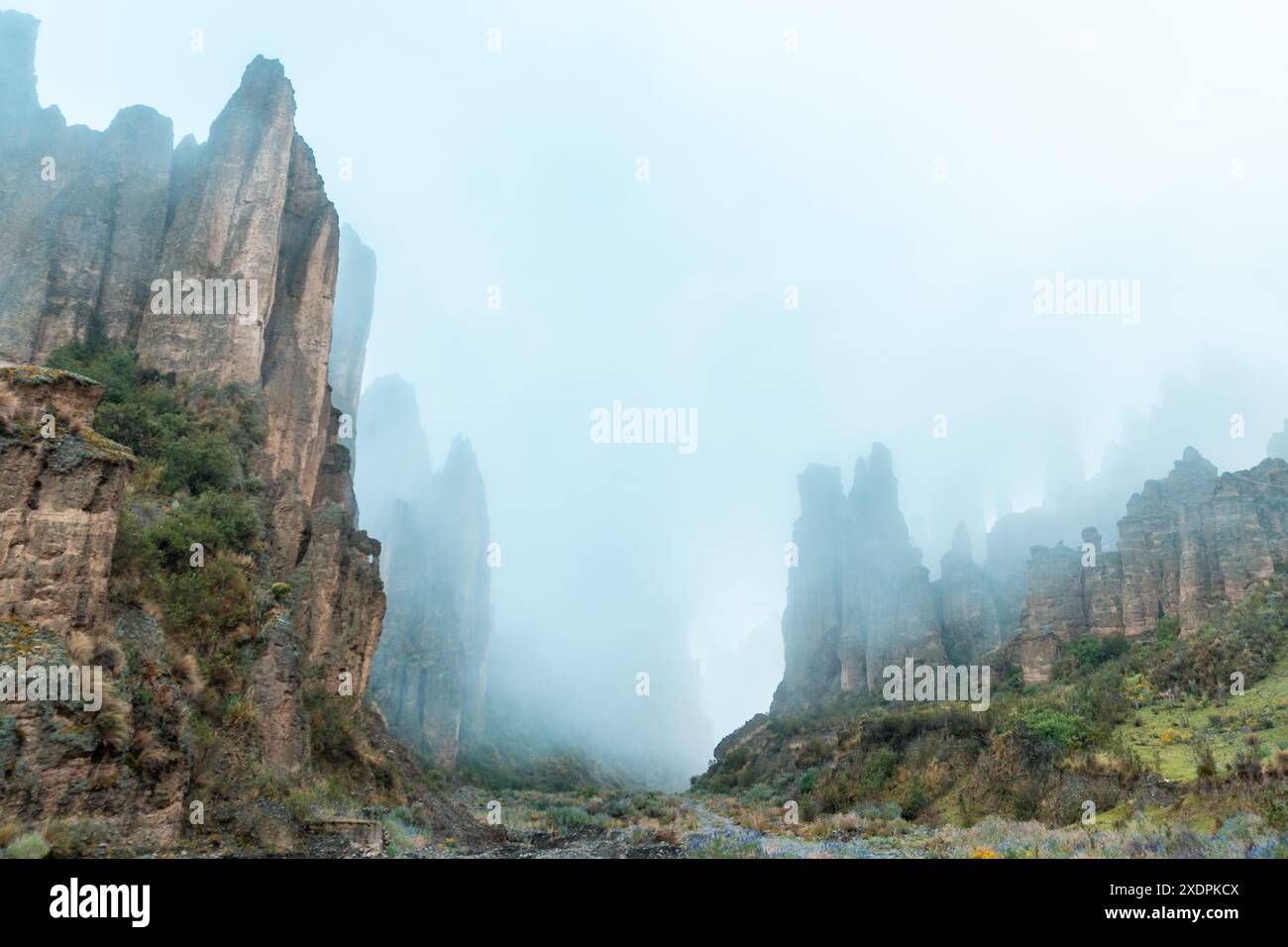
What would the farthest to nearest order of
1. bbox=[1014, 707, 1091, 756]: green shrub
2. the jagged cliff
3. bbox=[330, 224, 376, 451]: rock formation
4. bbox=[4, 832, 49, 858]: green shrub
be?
bbox=[330, 224, 376, 451]: rock formation, the jagged cliff, bbox=[1014, 707, 1091, 756]: green shrub, bbox=[4, 832, 49, 858]: green shrub

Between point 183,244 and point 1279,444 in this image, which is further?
point 1279,444

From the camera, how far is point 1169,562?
167 ft

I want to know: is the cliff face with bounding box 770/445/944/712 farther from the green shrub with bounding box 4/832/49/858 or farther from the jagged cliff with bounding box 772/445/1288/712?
the green shrub with bounding box 4/832/49/858

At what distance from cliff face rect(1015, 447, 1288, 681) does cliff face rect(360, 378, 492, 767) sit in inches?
2029

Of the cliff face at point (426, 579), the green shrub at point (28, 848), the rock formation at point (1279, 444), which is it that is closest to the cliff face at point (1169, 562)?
the rock formation at point (1279, 444)

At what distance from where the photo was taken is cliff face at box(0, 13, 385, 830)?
27.9 metres

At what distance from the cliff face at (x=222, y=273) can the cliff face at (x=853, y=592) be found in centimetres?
6584

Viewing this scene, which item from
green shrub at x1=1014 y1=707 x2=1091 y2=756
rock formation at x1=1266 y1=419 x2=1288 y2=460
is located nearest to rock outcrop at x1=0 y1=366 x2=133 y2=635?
green shrub at x1=1014 y1=707 x2=1091 y2=756

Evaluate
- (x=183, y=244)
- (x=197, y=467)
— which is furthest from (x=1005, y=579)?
(x=197, y=467)

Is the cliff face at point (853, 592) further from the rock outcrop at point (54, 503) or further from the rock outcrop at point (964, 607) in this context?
the rock outcrop at point (54, 503)

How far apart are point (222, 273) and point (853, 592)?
8504 centimetres

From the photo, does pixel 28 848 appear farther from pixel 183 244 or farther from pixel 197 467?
pixel 183 244
